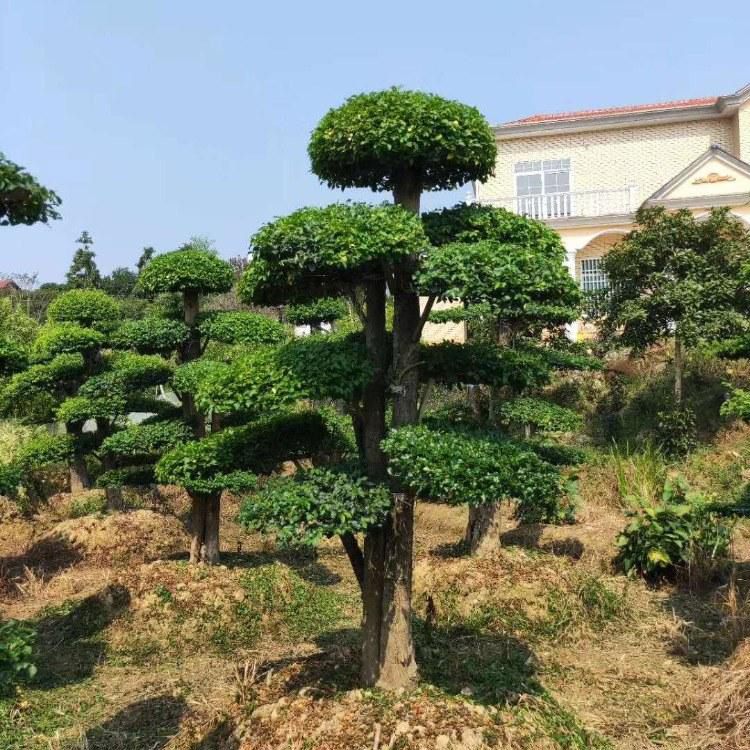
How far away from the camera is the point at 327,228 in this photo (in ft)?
14.0

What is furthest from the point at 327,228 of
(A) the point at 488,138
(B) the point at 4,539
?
(B) the point at 4,539

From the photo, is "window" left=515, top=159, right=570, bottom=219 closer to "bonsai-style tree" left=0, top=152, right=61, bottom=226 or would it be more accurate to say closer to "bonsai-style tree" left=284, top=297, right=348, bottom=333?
"bonsai-style tree" left=284, top=297, right=348, bottom=333

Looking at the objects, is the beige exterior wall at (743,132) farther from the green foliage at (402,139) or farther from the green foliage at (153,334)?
the green foliage at (402,139)

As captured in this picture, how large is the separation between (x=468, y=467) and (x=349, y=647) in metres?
2.59

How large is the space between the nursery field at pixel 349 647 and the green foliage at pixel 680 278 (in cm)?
254

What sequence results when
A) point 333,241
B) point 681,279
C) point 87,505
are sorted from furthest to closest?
point 87,505
point 681,279
point 333,241

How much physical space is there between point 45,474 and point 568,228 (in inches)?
506

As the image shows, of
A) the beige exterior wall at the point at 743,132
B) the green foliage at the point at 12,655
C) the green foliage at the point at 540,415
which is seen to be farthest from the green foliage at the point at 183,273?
the beige exterior wall at the point at 743,132

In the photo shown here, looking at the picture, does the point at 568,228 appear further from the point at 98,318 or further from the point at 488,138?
the point at 488,138

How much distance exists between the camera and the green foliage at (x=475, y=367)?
16.8 feet

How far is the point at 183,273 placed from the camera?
29.3 ft

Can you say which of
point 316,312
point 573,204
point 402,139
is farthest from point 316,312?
point 573,204

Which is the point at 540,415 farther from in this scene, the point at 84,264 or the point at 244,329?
the point at 84,264

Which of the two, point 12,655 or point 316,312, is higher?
point 316,312
